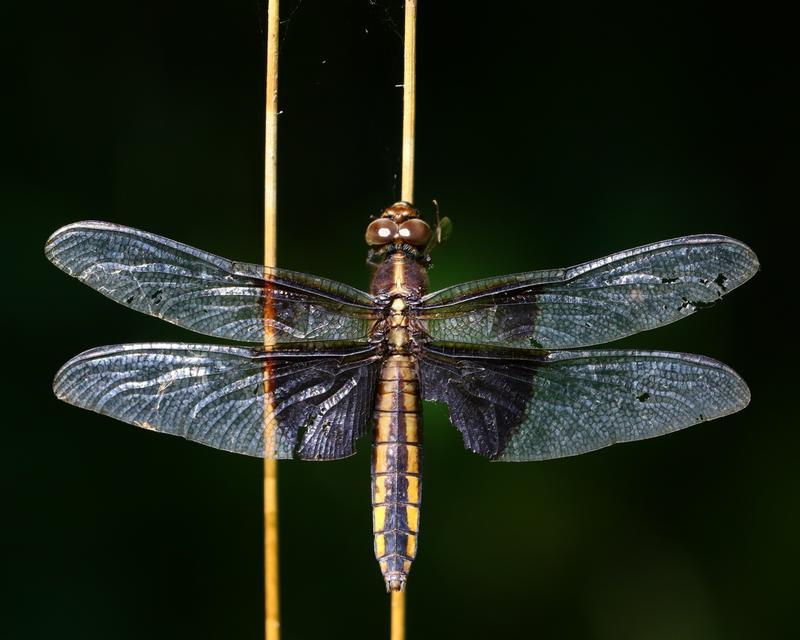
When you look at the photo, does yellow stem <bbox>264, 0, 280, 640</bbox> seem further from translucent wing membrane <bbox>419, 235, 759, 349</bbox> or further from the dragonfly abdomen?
translucent wing membrane <bbox>419, 235, 759, 349</bbox>

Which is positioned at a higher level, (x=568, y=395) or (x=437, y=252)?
(x=437, y=252)

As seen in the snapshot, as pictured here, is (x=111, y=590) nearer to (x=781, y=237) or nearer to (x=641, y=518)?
(x=641, y=518)

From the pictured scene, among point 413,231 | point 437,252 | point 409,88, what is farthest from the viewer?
point 437,252

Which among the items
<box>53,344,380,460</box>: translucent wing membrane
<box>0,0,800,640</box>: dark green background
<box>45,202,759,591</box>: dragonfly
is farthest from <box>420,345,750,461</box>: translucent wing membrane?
<box>0,0,800,640</box>: dark green background

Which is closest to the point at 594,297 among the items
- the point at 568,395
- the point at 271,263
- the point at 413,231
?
the point at 568,395

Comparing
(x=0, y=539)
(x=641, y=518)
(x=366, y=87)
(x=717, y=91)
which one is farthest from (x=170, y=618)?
(x=717, y=91)

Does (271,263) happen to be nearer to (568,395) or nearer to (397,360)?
(397,360)
